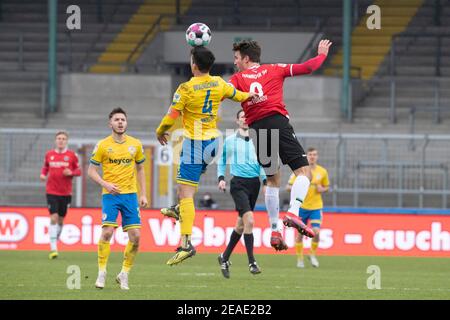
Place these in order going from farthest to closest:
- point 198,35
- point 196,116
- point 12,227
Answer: point 12,227, point 198,35, point 196,116

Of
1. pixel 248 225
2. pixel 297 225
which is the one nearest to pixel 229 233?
pixel 248 225

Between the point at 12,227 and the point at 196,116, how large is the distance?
12306mm

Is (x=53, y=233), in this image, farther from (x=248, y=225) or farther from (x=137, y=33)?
(x=137, y=33)

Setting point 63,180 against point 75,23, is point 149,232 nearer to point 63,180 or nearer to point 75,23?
point 63,180

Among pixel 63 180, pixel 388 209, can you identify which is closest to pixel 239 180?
pixel 63 180

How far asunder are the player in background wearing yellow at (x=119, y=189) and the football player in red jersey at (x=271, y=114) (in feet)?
5.00

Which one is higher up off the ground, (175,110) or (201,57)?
(201,57)

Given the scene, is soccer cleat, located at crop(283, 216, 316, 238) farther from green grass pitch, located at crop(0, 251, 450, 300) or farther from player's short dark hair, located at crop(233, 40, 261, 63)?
player's short dark hair, located at crop(233, 40, 261, 63)

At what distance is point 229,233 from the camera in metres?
25.4

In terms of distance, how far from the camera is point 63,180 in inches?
919

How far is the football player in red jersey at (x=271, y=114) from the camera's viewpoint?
14.7 metres

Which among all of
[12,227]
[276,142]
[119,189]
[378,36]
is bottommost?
[12,227]

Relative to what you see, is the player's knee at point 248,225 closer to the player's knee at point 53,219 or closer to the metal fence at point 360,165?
the player's knee at point 53,219

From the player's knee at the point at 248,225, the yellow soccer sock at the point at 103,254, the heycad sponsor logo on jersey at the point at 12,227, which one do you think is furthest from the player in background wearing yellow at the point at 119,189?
the heycad sponsor logo on jersey at the point at 12,227
